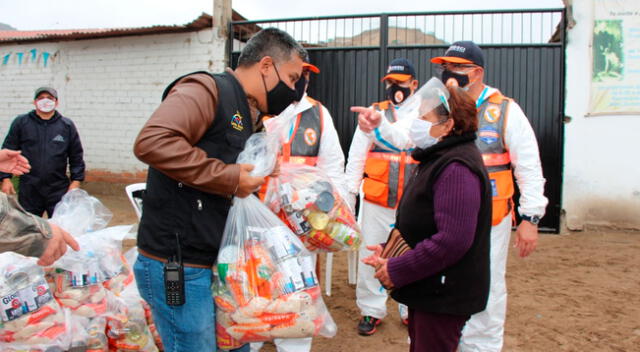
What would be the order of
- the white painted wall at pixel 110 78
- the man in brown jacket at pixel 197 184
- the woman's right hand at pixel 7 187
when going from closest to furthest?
the man in brown jacket at pixel 197 184, the woman's right hand at pixel 7 187, the white painted wall at pixel 110 78

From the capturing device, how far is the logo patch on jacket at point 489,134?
111 inches

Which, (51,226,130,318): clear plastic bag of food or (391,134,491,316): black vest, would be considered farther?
(51,226,130,318): clear plastic bag of food

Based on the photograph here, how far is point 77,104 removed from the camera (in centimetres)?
914

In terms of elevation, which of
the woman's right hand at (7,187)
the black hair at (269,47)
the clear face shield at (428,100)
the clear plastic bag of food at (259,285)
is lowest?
the clear plastic bag of food at (259,285)

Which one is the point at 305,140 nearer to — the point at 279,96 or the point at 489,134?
the point at 489,134

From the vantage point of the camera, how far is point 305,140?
3.32 metres

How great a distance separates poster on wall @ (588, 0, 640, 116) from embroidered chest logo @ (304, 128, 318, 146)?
509cm

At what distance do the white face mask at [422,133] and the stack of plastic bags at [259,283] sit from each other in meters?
0.63

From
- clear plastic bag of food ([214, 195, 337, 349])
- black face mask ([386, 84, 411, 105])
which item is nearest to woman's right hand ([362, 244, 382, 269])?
clear plastic bag of food ([214, 195, 337, 349])

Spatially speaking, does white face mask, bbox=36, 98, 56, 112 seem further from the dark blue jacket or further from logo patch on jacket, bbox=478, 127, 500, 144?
logo patch on jacket, bbox=478, 127, 500, 144

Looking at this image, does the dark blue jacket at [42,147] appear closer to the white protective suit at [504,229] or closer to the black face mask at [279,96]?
the white protective suit at [504,229]

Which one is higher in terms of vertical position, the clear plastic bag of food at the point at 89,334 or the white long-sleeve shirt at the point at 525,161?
the white long-sleeve shirt at the point at 525,161

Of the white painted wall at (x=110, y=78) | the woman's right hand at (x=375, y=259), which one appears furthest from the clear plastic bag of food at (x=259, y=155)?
the white painted wall at (x=110, y=78)

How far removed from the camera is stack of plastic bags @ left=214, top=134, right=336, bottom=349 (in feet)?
5.36
